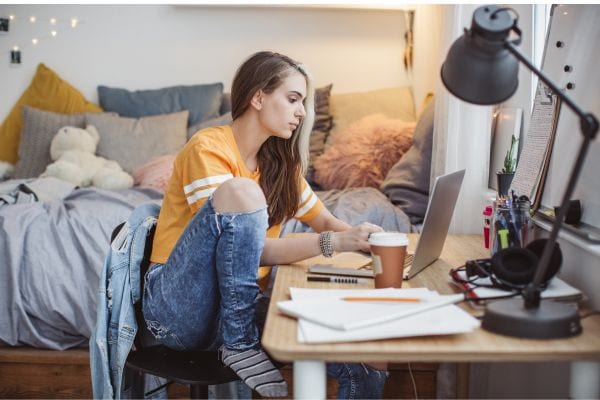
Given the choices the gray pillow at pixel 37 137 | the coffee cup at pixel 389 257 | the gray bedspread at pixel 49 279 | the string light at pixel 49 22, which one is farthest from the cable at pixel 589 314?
the string light at pixel 49 22

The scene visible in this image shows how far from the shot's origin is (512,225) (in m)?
1.44

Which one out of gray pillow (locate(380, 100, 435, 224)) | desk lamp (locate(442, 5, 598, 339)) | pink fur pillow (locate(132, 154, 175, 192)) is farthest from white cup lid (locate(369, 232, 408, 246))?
pink fur pillow (locate(132, 154, 175, 192))

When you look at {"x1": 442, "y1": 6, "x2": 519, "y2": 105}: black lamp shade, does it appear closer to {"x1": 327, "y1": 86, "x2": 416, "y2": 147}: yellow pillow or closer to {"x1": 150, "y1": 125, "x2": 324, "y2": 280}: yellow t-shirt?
{"x1": 150, "y1": 125, "x2": 324, "y2": 280}: yellow t-shirt

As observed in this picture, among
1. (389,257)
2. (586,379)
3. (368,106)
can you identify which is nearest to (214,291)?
(389,257)

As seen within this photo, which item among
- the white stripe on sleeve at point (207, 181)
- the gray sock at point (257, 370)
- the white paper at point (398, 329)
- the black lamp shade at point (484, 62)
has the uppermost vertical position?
the black lamp shade at point (484, 62)

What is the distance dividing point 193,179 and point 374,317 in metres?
0.71

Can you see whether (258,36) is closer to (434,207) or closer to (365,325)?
(434,207)

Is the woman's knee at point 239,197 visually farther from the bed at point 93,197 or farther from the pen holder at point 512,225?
the bed at point 93,197

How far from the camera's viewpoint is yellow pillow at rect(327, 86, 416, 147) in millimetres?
3384

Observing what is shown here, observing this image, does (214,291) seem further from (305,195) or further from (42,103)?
(42,103)

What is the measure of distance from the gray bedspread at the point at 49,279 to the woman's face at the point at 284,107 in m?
0.84

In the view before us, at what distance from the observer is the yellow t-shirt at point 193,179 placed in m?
1.61

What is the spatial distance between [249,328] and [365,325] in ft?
1.39

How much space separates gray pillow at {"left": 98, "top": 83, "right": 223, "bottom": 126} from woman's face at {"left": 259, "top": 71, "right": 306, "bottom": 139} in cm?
170
